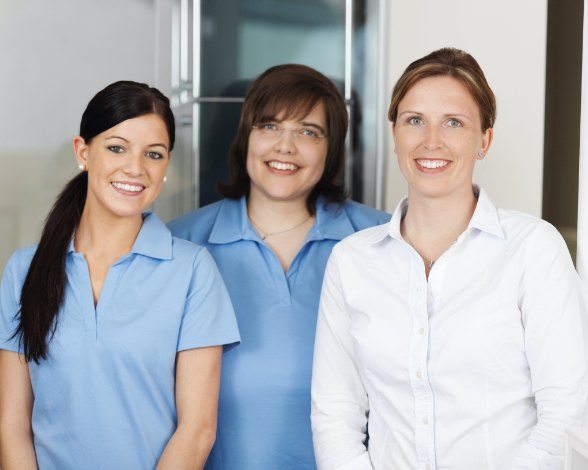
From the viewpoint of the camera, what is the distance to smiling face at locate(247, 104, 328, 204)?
2.18 meters

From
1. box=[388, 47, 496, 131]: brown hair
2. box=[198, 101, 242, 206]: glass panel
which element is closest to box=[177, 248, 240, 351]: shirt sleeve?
box=[388, 47, 496, 131]: brown hair

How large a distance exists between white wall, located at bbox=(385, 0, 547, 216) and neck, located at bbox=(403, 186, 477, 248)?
56cm

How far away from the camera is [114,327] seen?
1.84 meters

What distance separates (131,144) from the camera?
1.92 metres

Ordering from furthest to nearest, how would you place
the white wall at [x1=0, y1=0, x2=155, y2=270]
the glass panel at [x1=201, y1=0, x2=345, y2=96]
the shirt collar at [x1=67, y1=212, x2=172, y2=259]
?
the glass panel at [x1=201, y1=0, x2=345, y2=96], the white wall at [x1=0, y1=0, x2=155, y2=270], the shirt collar at [x1=67, y1=212, x2=172, y2=259]

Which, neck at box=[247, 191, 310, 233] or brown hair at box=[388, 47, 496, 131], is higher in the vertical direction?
brown hair at box=[388, 47, 496, 131]

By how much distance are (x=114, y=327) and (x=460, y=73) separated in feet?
3.03

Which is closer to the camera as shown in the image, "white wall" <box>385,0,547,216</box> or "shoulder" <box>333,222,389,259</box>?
"shoulder" <box>333,222,389,259</box>

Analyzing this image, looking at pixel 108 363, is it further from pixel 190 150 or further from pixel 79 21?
pixel 79 21

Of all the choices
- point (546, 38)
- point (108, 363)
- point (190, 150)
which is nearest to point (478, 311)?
point (108, 363)

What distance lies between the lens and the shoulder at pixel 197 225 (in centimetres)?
225

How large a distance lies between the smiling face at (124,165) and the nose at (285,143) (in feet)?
1.15

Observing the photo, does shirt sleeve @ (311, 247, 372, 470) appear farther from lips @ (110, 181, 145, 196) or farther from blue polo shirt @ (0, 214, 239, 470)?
lips @ (110, 181, 145, 196)

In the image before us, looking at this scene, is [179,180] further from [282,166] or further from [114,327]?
[114,327]
